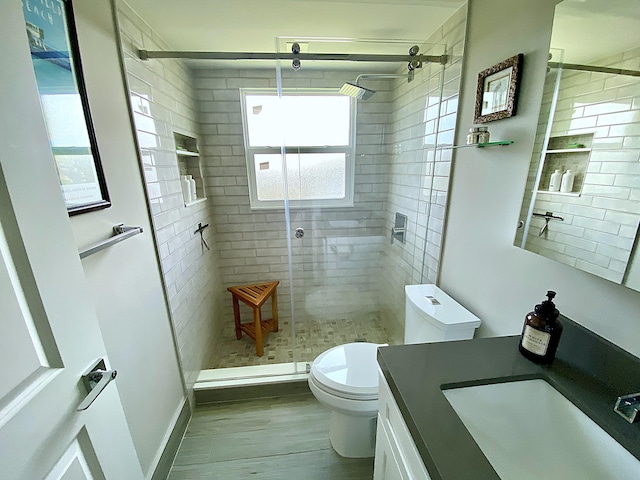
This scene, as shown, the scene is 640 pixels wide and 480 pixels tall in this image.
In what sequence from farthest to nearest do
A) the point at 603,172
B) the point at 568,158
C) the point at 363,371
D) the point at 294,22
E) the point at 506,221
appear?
the point at 294,22 → the point at 363,371 → the point at 506,221 → the point at 568,158 → the point at 603,172

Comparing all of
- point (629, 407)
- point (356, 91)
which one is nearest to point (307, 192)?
point (356, 91)

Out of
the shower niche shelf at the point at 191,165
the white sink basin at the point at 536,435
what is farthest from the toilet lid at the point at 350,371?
the shower niche shelf at the point at 191,165

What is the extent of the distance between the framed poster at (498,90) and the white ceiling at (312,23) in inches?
5.8

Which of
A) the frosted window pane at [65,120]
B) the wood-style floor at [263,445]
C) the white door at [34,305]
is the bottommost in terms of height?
the wood-style floor at [263,445]

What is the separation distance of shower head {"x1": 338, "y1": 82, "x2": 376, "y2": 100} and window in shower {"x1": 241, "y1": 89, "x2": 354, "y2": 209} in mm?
147

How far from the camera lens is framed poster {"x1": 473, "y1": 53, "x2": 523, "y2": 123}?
39.3 inches

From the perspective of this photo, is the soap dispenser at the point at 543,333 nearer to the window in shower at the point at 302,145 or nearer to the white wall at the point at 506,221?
the white wall at the point at 506,221

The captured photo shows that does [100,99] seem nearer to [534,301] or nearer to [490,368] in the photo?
[490,368]

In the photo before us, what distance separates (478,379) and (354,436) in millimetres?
950

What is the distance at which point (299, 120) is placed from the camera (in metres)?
2.20

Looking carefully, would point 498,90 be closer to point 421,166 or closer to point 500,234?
point 500,234

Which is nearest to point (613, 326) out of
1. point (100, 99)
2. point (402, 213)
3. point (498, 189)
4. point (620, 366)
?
point (620, 366)

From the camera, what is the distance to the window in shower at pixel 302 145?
2.18 metres

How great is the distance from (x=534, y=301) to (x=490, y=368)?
A: 39 centimetres
